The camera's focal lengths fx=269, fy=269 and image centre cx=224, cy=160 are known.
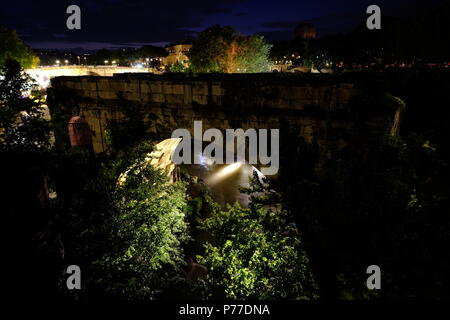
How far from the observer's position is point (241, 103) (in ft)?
23.5

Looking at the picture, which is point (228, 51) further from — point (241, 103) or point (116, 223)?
point (116, 223)

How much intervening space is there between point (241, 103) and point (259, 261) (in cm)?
404

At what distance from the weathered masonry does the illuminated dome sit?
68.5 meters

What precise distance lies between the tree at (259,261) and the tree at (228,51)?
20409mm

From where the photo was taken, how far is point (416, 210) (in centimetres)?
417

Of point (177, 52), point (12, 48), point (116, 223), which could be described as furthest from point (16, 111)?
point (177, 52)

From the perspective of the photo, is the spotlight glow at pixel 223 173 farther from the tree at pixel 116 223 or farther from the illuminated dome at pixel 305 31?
the illuminated dome at pixel 305 31

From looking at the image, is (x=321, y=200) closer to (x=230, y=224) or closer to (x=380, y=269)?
(x=380, y=269)

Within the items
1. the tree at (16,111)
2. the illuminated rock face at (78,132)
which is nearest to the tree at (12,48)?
the illuminated rock face at (78,132)

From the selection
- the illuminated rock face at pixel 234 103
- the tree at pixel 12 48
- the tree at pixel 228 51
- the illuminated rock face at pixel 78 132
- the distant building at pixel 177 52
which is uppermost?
the distant building at pixel 177 52

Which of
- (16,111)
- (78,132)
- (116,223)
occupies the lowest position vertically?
(116,223)

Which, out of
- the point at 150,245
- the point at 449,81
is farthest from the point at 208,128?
the point at 449,81

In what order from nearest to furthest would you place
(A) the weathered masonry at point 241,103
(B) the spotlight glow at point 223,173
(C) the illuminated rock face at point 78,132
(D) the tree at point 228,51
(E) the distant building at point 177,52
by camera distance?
(A) the weathered masonry at point 241,103 → (C) the illuminated rock face at point 78,132 → (B) the spotlight glow at point 223,173 → (D) the tree at point 228,51 → (E) the distant building at point 177,52

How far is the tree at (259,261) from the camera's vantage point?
4602mm
